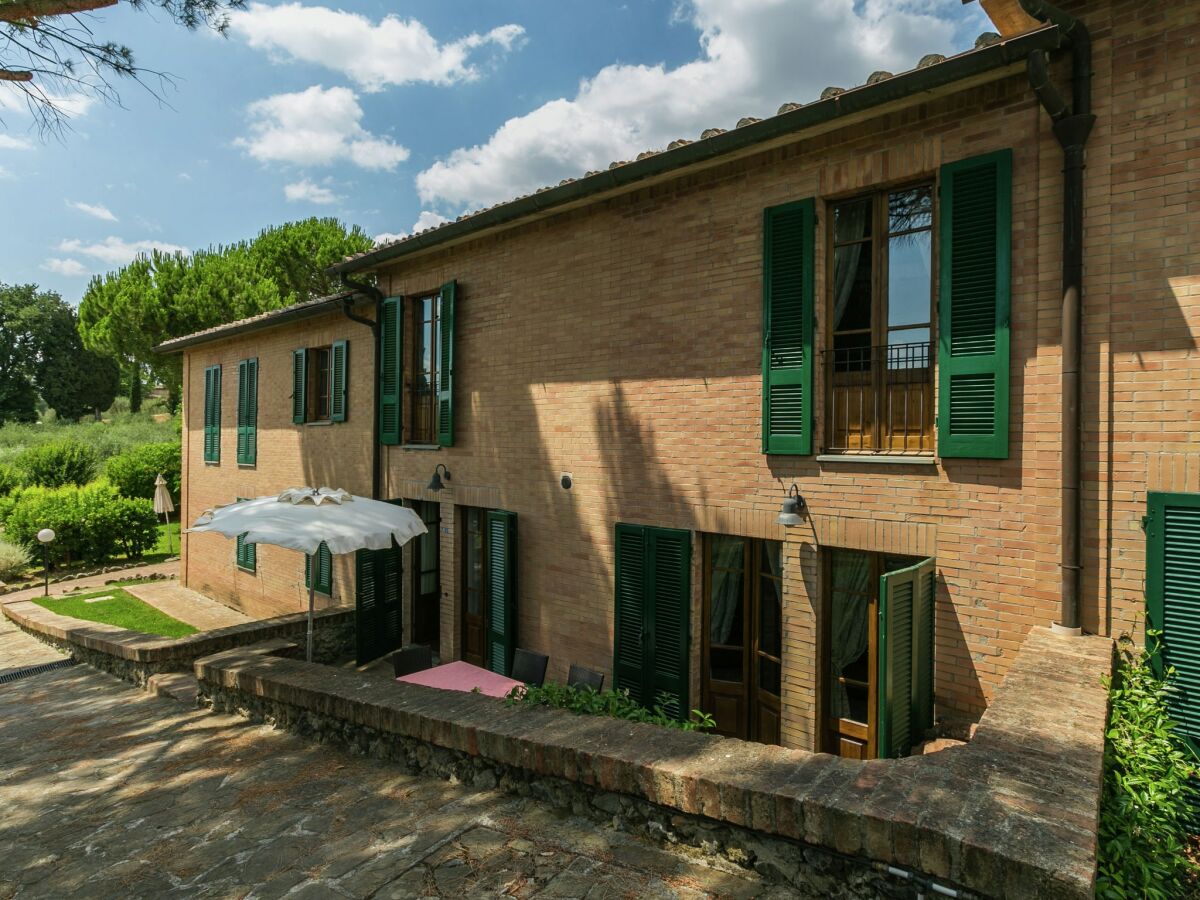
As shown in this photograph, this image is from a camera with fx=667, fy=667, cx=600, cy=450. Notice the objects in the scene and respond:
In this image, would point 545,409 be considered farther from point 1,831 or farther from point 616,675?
point 1,831

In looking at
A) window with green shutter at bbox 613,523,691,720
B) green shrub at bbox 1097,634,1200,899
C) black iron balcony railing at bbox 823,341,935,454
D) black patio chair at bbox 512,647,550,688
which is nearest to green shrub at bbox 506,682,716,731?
window with green shutter at bbox 613,523,691,720

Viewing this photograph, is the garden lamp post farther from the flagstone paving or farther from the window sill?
the window sill

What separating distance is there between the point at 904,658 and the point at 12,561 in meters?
22.9

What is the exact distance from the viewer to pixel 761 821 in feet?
9.56

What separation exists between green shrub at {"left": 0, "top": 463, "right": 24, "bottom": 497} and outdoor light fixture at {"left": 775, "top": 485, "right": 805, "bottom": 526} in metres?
32.1

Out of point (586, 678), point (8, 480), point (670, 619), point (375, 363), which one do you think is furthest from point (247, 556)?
point (8, 480)

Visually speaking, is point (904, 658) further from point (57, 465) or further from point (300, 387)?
point (57, 465)

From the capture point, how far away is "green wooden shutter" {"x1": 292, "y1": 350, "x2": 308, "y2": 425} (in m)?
12.4

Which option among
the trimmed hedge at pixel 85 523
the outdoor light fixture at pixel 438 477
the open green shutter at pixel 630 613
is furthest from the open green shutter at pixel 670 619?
the trimmed hedge at pixel 85 523

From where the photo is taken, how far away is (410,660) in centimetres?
758

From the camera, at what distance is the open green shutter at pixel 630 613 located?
6758 mm

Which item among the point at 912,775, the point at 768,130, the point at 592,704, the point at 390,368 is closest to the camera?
the point at 912,775

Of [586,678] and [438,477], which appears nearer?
[586,678]

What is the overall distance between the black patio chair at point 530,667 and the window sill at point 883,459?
139 inches
